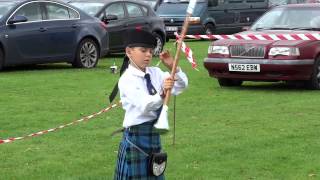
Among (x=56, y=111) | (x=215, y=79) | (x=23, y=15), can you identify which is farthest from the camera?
(x=23, y=15)

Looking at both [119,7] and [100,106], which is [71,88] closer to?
[100,106]

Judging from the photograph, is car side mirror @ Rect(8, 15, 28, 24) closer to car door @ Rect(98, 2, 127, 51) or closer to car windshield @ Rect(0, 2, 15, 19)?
car windshield @ Rect(0, 2, 15, 19)

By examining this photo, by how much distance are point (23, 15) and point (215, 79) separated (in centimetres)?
414

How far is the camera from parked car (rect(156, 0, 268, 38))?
29.2m

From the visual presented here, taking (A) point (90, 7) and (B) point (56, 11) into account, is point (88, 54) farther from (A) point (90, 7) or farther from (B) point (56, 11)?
(A) point (90, 7)

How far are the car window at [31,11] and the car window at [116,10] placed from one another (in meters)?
3.62

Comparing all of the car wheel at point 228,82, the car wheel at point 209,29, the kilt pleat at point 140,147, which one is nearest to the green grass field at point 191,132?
the car wheel at point 228,82

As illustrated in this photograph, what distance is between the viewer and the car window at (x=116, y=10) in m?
21.1

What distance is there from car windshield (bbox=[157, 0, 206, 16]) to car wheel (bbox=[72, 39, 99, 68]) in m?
10.9

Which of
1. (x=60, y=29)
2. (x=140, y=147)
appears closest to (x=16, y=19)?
(x=60, y=29)

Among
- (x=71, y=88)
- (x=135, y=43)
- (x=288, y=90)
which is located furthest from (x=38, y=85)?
(x=135, y=43)

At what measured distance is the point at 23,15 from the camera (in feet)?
56.1

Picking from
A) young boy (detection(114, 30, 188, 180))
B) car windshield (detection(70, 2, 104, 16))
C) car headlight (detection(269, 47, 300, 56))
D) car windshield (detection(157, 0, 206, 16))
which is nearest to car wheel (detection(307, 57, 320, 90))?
car headlight (detection(269, 47, 300, 56))

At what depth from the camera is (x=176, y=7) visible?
29859 mm
